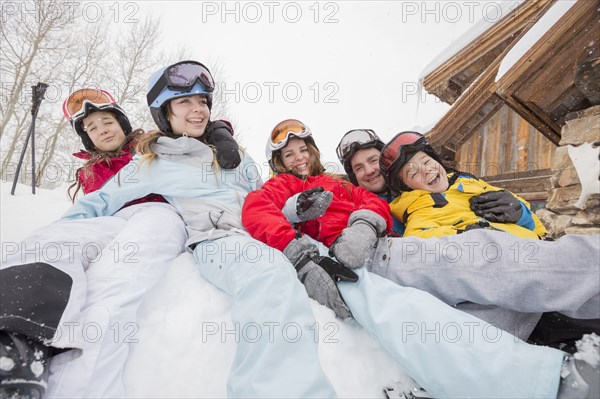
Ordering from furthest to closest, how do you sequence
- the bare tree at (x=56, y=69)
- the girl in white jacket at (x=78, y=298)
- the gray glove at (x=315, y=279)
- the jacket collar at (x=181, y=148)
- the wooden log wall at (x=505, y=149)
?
1. the bare tree at (x=56, y=69)
2. the wooden log wall at (x=505, y=149)
3. the jacket collar at (x=181, y=148)
4. the gray glove at (x=315, y=279)
5. the girl in white jacket at (x=78, y=298)

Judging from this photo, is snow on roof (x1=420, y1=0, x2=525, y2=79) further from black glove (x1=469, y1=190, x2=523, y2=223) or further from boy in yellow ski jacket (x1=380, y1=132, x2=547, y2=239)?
black glove (x1=469, y1=190, x2=523, y2=223)

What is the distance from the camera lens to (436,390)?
4.98 feet

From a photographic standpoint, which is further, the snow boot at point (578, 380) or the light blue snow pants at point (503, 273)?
the light blue snow pants at point (503, 273)

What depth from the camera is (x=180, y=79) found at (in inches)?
118

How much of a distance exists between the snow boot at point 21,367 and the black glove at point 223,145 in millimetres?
1873

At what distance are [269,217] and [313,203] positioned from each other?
0.36 metres

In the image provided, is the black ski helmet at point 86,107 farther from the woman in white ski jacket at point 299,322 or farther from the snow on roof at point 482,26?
the snow on roof at point 482,26

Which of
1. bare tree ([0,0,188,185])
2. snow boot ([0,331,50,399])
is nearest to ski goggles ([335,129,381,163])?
snow boot ([0,331,50,399])

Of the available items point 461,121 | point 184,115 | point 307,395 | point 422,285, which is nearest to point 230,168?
point 184,115

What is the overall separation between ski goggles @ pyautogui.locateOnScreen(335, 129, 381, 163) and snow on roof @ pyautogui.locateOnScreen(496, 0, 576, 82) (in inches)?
56.6

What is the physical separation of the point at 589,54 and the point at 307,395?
3883 mm

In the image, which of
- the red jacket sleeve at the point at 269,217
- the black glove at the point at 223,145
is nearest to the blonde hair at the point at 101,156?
the black glove at the point at 223,145

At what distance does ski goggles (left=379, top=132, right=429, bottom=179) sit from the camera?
2.91 m

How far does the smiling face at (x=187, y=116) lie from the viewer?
118 inches
